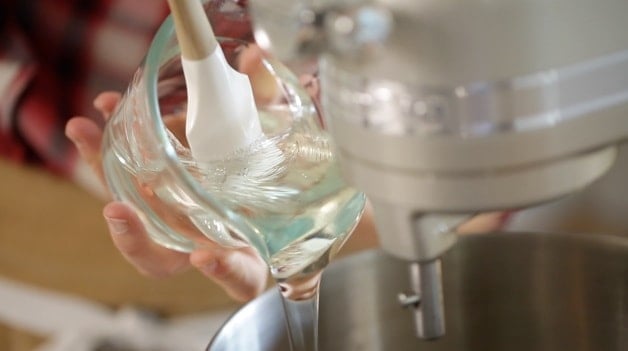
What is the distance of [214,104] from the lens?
39 centimetres

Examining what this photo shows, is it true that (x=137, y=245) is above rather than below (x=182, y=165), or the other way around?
below

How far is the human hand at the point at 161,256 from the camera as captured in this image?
51cm

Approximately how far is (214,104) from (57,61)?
64cm

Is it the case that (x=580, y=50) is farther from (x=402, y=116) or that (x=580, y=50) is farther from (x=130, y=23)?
(x=130, y=23)

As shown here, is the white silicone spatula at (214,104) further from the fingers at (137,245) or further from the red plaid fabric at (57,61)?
the red plaid fabric at (57,61)

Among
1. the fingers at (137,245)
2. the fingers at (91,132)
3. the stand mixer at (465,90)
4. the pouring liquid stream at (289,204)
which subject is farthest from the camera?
the fingers at (91,132)

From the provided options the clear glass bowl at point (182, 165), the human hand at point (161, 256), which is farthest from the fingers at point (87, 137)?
the clear glass bowl at point (182, 165)

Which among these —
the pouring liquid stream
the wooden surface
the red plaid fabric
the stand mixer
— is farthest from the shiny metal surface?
the red plaid fabric

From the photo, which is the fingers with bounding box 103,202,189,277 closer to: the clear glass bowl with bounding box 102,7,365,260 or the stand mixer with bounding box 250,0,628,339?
the clear glass bowl with bounding box 102,7,365,260

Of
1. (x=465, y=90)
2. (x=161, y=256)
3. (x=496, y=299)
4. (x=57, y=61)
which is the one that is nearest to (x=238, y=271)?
(x=161, y=256)

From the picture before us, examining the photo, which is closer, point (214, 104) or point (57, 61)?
point (214, 104)

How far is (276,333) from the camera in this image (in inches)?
16.5

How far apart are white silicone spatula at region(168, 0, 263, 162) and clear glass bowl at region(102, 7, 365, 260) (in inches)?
0.4

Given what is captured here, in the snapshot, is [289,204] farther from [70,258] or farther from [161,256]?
[70,258]
